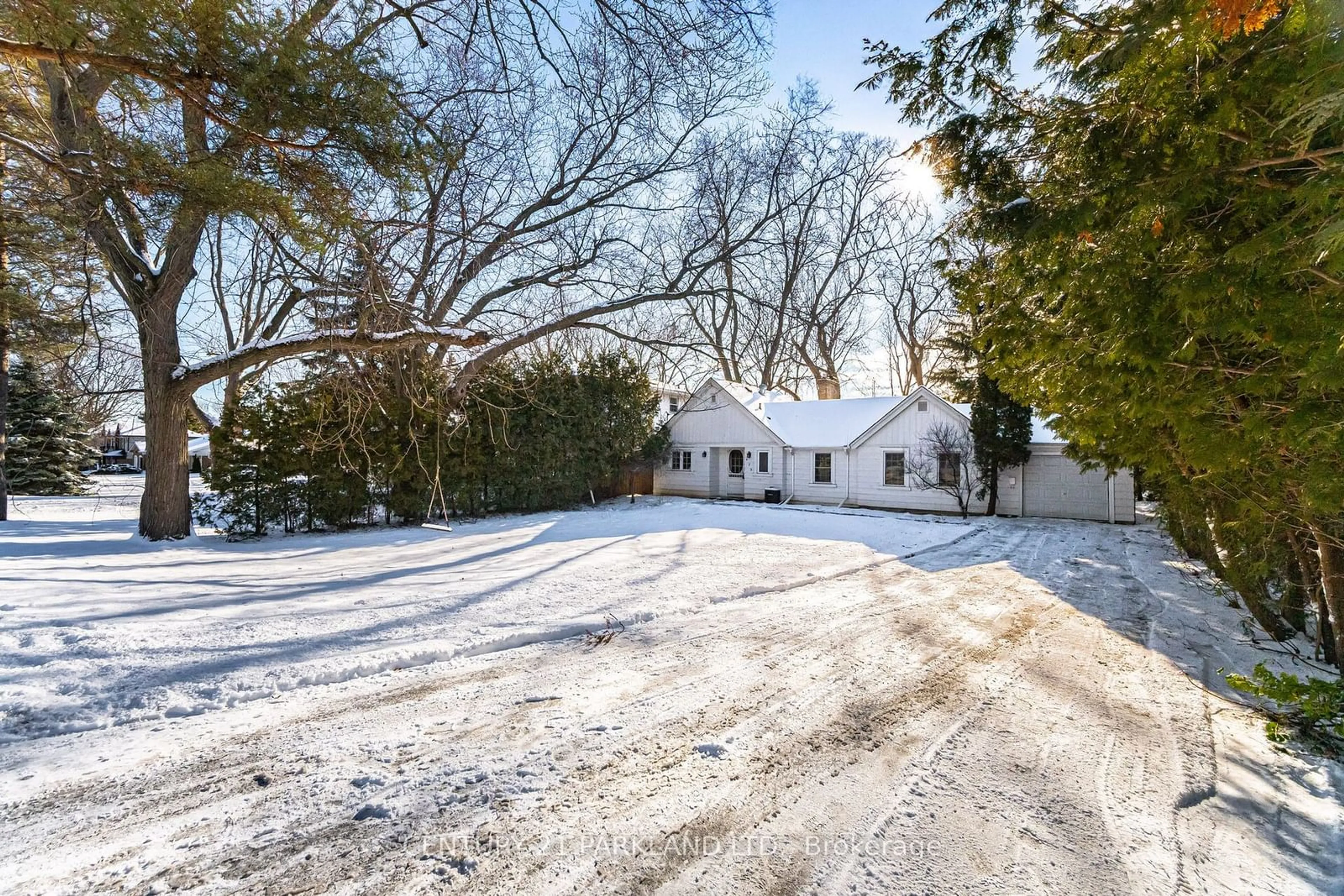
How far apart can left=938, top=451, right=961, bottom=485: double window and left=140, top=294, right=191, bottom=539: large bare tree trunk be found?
18.2 meters

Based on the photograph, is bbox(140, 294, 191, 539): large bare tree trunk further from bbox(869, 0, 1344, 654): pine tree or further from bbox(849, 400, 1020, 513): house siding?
bbox(849, 400, 1020, 513): house siding

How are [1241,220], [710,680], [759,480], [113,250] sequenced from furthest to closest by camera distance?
[759,480] → [113,250] → [710,680] → [1241,220]

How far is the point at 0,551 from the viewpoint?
289 inches

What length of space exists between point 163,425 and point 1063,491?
21.0 metres

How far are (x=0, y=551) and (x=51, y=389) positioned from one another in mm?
2456

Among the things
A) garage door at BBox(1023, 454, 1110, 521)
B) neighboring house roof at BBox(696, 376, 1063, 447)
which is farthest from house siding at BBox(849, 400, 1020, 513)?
garage door at BBox(1023, 454, 1110, 521)

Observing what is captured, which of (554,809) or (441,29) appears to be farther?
(441,29)

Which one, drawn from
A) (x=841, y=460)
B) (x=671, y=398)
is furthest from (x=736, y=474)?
(x=671, y=398)

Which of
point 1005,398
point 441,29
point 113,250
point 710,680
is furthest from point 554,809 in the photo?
point 1005,398

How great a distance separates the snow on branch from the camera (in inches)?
270

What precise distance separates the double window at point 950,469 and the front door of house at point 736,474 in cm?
690

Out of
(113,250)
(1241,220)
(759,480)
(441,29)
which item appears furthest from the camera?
(759,480)

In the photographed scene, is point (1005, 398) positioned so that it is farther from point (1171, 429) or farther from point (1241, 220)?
point (1241, 220)

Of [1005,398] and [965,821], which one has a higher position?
[1005,398]
